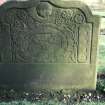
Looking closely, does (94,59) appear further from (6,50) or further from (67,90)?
(6,50)

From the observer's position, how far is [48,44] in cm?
597

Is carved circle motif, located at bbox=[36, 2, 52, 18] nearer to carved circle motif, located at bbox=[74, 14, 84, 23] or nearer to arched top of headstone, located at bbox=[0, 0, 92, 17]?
arched top of headstone, located at bbox=[0, 0, 92, 17]

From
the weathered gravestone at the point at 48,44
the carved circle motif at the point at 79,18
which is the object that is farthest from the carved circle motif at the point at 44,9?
the carved circle motif at the point at 79,18

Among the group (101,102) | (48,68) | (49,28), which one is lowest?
(101,102)

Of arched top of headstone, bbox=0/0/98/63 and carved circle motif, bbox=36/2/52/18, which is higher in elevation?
carved circle motif, bbox=36/2/52/18

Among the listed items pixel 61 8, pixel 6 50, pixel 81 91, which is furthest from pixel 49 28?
pixel 81 91

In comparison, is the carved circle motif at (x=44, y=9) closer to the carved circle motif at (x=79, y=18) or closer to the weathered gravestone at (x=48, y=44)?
the weathered gravestone at (x=48, y=44)

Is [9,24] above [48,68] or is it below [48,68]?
above

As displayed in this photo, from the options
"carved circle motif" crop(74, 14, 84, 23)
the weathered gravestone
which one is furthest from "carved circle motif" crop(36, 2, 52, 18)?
"carved circle motif" crop(74, 14, 84, 23)

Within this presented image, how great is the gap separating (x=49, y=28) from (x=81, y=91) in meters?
1.25

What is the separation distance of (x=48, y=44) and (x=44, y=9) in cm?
61

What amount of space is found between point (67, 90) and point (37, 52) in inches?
33.7

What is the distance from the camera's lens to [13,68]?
236 inches

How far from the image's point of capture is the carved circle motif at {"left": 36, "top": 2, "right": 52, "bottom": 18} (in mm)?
5754
